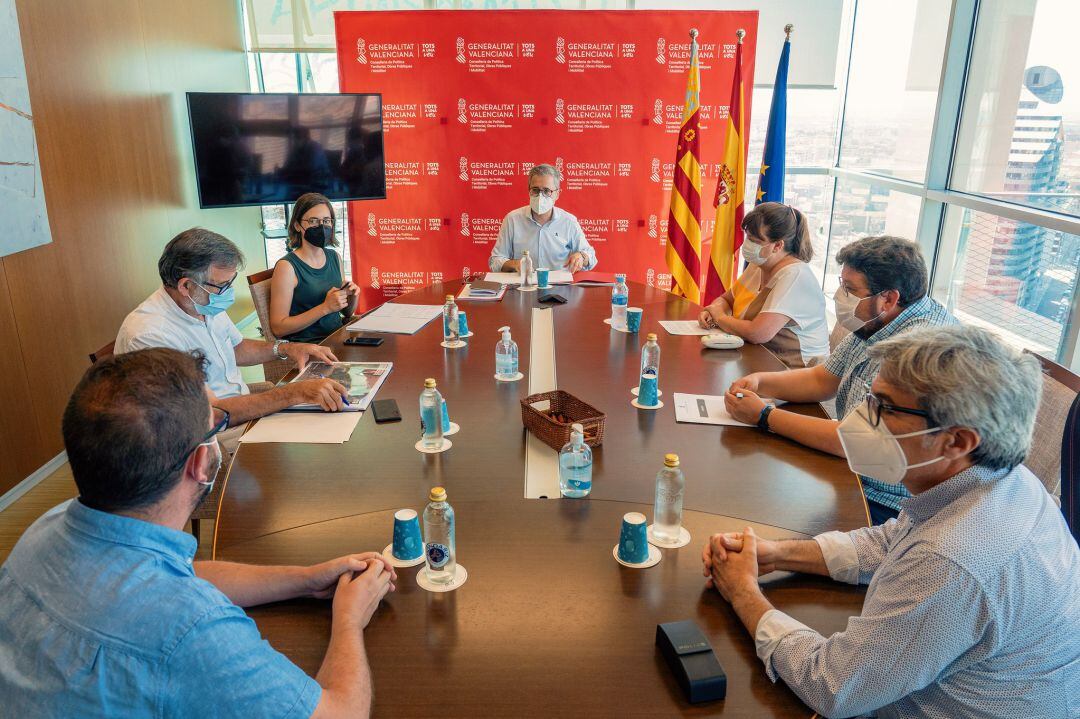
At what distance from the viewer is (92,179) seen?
13.0 ft

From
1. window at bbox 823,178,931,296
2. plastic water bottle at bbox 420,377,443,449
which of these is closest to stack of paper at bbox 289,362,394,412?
plastic water bottle at bbox 420,377,443,449

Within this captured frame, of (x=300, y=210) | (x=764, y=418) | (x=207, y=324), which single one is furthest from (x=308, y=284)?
(x=764, y=418)

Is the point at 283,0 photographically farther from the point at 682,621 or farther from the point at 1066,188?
Result: the point at 682,621

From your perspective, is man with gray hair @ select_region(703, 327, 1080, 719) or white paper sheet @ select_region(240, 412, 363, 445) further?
white paper sheet @ select_region(240, 412, 363, 445)

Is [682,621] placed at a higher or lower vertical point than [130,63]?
lower

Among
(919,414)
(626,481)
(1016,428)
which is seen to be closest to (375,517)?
(626,481)

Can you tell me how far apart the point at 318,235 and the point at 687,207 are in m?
2.87

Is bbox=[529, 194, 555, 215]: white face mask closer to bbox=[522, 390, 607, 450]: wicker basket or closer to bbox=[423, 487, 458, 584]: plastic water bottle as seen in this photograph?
bbox=[522, 390, 607, 450]: wicker basket

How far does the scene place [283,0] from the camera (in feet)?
18.4

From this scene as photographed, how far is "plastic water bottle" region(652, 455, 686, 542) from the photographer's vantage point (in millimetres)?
1580

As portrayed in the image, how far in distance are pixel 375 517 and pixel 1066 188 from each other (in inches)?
161

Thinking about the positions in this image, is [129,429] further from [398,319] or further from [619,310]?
[619,310]

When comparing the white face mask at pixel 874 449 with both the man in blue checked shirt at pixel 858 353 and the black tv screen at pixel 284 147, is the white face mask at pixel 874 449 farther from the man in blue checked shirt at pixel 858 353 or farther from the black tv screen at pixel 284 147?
the black tv screen at pixel 284 147

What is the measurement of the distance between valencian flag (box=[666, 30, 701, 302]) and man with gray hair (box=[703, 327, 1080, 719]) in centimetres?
394
